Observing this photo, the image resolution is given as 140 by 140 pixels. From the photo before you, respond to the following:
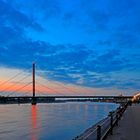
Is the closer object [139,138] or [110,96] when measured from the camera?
[139,138]

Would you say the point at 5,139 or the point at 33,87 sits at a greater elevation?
the point at 33,87

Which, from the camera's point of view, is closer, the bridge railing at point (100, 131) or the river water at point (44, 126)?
the bridge railing at point (100, 131)

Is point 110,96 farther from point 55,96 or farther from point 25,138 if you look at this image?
point 25,138

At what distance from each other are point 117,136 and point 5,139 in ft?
40.0

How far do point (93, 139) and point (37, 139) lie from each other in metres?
9.79

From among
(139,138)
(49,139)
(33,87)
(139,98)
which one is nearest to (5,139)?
(49,139)

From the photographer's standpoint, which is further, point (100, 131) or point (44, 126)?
point (44, 126)

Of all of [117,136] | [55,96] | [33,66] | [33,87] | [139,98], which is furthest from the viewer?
[55,96]

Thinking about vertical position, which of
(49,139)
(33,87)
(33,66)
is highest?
(33,66)

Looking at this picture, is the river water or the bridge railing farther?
the river water

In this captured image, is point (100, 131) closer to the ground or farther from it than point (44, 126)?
farther from it

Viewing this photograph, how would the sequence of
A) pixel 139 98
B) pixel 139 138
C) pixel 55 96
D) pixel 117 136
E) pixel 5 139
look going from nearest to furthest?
pixel 139 138 < pixel 117 136 < pixel 5 139 < pixel 139 98 < pixel 55 96

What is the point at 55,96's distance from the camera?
520 ft

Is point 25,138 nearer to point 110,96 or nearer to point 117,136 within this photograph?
point 117,136
